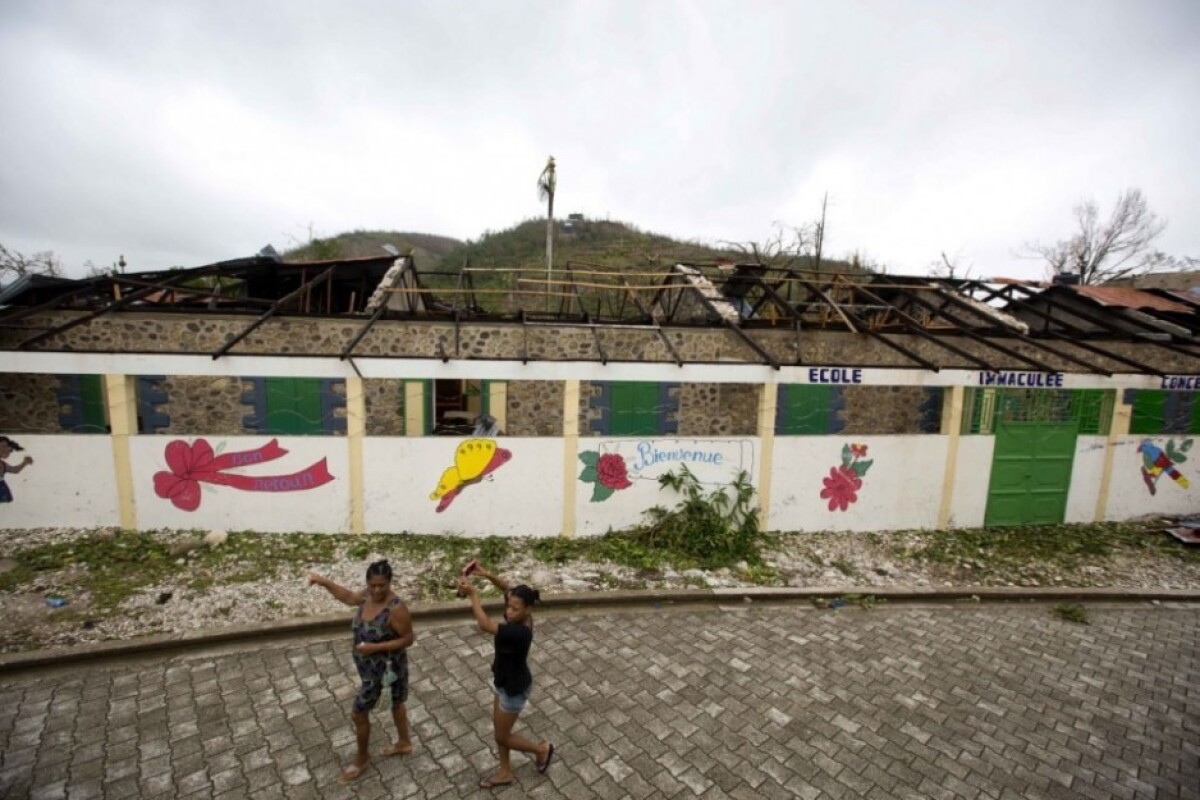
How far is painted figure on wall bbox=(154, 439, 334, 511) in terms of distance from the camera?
7.38 m

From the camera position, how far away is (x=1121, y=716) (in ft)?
15.5

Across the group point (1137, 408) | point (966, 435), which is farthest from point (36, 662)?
point (1137, 408)

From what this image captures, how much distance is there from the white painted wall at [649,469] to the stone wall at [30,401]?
11.4m

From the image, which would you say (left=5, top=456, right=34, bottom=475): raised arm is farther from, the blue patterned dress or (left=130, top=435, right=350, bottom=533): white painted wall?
the blue patterned dress

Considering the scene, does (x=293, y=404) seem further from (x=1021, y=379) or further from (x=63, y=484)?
(x=1021, y=379)

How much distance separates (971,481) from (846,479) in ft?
7.73

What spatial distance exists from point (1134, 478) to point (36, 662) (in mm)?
15901

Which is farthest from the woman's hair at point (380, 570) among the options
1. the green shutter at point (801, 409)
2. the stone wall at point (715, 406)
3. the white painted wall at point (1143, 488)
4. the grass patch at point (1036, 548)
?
the white painted wall at point (1143, 488)

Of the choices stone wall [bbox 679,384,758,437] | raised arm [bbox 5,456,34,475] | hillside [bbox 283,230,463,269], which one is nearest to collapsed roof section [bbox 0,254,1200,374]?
stone wall [bbox 679,384,758,437]

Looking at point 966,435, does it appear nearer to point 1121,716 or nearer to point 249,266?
Result: point 1121,716

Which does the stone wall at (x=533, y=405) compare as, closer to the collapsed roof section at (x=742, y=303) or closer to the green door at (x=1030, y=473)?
the collapsed roof section at (x=742, y=303)

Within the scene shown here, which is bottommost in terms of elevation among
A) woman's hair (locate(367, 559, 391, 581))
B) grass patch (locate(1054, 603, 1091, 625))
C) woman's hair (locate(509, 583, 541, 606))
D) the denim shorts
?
grass patch (locate(1054, 603, 1091, 625))

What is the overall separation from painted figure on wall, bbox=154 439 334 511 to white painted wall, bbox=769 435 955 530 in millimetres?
7149

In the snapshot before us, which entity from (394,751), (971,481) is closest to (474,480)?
(394,751)
